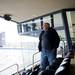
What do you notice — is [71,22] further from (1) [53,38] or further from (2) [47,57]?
(2) [47,57]

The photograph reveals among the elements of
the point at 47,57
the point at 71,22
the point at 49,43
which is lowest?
the point at 47,57

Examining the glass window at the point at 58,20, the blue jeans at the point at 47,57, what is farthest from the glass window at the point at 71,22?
the blue jeans at the point at 47,57

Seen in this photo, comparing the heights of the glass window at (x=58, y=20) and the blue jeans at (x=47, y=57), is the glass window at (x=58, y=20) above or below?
above

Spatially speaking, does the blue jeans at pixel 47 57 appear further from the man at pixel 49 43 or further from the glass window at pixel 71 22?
the glass window at pixel 71 22

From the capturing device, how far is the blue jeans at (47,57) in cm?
443

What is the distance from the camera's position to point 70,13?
543 cm

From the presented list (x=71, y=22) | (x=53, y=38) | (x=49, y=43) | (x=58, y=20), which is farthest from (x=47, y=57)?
(x=71, y=22)

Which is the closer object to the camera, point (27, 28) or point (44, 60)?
point (44, 60)

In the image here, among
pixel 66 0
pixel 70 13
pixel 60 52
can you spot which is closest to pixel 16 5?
pixel 66 0

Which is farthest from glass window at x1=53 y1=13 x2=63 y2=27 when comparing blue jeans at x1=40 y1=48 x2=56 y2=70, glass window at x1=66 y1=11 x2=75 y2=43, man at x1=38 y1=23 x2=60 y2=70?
blue jeans at x1=40 y1=48 x2=56 y2=70

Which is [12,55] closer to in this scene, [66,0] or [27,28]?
[27,28]

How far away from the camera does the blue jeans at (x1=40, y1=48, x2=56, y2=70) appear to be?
4.43 m

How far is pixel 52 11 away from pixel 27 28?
1.18m

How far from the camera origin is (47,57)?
4.54 metres
